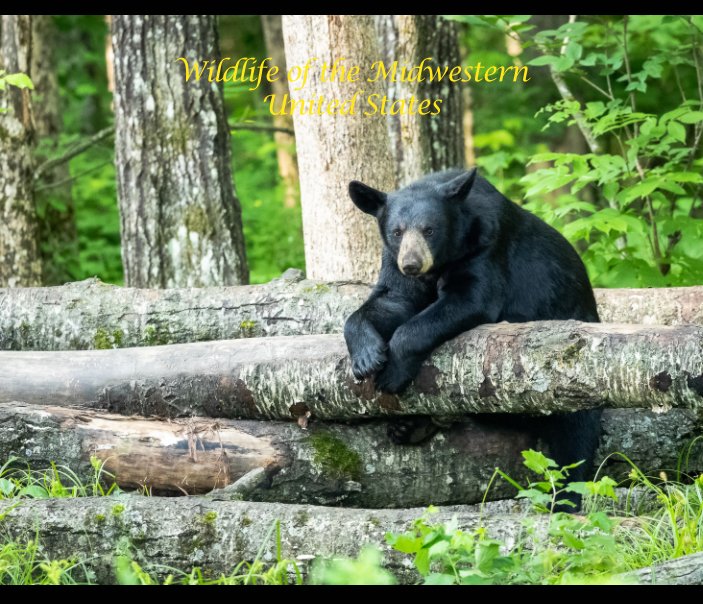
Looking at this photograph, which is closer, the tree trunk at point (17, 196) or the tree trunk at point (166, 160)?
the tree trunk at point (166, 160)

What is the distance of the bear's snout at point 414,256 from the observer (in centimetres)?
409

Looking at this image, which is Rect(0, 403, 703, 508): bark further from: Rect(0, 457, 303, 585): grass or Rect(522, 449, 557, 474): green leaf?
Rect(522, 449, 557, 474): green leaf

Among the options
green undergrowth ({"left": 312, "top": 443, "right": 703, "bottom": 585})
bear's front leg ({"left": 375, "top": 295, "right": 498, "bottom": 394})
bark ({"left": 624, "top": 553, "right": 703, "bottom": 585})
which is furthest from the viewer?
bear's front leg ({"left": 375, "top": 295, "right": 498, "bottom": 394})

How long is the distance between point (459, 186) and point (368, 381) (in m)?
1.04

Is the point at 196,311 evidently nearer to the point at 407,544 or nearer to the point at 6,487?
the point at 6,487

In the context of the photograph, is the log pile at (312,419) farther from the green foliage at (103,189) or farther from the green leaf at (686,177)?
the green foliage at (103,189)

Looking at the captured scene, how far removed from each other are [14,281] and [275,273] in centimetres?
305

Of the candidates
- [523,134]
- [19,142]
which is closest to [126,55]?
[19,142]

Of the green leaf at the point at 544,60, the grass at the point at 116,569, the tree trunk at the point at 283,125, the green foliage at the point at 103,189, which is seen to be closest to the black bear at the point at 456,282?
the grass at the point at 116,569

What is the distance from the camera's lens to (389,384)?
3988 mm

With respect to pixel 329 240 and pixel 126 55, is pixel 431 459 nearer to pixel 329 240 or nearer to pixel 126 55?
pixel 329 240

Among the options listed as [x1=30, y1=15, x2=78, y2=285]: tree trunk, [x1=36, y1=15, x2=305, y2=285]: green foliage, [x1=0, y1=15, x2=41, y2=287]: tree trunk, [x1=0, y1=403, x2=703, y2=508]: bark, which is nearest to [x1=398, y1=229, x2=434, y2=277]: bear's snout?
[x1=0, y1=403, x2=703, y2=508]: bark

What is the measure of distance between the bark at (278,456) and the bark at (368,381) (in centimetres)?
18

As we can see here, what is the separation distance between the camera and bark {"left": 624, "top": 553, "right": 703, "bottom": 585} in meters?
2.67
